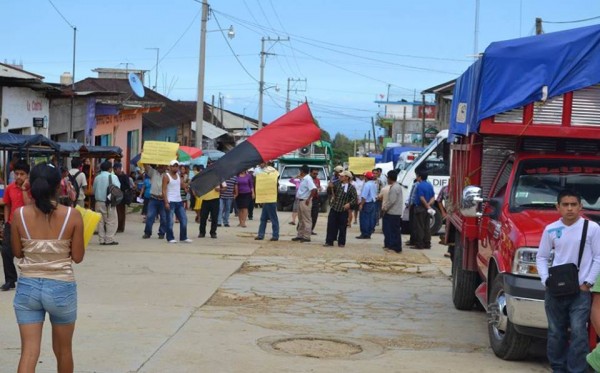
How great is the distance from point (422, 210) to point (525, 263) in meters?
12.2

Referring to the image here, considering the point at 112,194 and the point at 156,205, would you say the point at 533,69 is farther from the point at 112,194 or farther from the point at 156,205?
the point at 156,205

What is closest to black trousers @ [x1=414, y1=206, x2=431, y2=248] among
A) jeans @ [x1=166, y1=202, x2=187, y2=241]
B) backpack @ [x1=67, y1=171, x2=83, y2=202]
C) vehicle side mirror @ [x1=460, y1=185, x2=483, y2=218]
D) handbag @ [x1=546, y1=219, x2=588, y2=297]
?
jeans @ [x1=166, y1=202, x2=187, y2=241]

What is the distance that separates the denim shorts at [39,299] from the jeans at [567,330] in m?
3.77

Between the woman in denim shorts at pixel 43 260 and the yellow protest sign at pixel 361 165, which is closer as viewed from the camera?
the woman in denim shorts at pixel 43 260

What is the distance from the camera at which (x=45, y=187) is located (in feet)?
20.8

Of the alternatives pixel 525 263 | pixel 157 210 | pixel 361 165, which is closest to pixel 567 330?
pixel 525 263

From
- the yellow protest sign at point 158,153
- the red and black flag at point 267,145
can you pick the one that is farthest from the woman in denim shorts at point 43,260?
the yellow protest sign at point 158,153

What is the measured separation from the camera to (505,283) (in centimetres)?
840

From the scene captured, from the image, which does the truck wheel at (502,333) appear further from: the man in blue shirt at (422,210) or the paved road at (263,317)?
the man in blue shirt at (422,210)

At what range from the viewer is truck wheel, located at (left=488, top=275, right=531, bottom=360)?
8.59 m

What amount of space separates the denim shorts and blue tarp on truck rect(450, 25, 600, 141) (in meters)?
5.02

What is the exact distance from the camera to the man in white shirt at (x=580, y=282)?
24.1 ft

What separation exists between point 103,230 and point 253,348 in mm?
10042

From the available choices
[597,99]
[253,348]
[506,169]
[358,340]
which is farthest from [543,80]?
[253,348]
